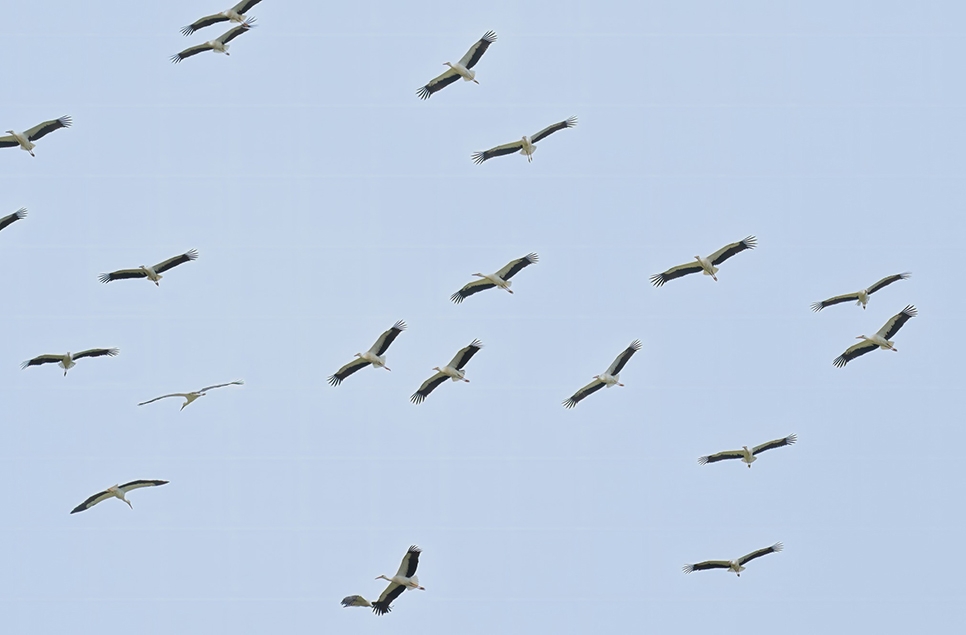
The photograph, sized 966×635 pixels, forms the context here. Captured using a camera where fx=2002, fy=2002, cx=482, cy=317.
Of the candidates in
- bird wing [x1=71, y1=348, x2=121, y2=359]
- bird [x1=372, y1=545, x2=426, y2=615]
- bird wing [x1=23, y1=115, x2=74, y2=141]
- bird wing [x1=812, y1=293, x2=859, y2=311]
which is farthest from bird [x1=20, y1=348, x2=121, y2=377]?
bird wing [x1=812, y1=293, x2=859, y2=311]

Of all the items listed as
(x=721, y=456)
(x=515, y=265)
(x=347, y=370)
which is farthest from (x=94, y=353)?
(x=721, y=456)

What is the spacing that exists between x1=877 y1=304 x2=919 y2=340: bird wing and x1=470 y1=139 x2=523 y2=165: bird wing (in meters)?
8.78

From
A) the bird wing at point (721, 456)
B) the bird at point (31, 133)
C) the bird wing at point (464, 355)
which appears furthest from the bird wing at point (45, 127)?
the bird wing at point (721, 456)

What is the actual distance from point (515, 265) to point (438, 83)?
168 inches

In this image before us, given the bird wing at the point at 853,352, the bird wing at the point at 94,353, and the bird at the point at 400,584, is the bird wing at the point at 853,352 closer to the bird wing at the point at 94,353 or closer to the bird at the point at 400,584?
the bird at the point at 400,584

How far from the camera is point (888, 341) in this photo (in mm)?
43250

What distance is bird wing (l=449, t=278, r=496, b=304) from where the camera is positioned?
43.1 metres

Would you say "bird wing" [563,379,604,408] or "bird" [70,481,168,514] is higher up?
"bird wing" [563,379,604,408]

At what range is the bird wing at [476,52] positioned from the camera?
4241cm

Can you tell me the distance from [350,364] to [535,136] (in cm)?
629

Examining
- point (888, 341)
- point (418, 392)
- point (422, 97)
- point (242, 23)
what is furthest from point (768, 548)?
point (242, 23)

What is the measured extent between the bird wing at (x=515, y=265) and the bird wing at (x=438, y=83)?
400 cm

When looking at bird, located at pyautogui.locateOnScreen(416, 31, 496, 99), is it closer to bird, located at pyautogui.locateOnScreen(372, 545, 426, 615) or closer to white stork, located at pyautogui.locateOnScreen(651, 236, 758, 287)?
white stork, located at pyautogui.locateOnScreen(651, 236, 758, 287)

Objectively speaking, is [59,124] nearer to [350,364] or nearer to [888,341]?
[350,364]
